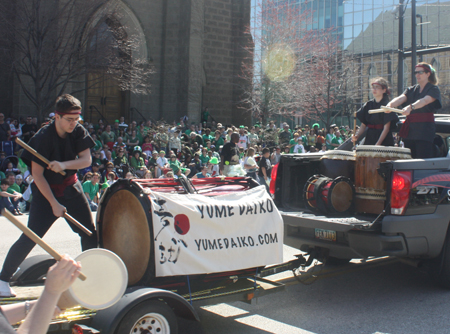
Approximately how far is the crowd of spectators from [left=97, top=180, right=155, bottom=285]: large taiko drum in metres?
7.64

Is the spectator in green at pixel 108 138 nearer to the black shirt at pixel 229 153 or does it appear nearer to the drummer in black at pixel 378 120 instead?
the black shirt at pixel 229 153

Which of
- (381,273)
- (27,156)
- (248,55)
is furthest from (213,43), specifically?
(27,156)

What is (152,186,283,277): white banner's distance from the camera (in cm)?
394

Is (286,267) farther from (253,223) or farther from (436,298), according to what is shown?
(436,298)

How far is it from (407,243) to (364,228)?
46cm

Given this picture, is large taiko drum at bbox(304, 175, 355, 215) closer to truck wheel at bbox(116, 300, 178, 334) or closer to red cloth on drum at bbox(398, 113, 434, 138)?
red cloth on drum at bbox(398, 113, 434, 138)

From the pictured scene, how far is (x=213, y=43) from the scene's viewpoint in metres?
26.8

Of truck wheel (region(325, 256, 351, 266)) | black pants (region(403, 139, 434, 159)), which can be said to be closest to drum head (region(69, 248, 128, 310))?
truck wheel (region(325, 256, 351, 266))

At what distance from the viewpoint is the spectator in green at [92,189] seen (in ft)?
40.8

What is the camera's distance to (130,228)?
4.13 m

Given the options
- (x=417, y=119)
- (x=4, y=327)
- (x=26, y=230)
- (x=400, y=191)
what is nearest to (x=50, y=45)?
(x=417, y=119)

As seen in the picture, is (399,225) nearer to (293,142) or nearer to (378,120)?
(378,120)

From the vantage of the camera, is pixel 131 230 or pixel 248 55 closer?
pixel 131 230

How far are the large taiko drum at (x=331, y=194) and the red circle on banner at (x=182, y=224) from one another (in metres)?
2.11
